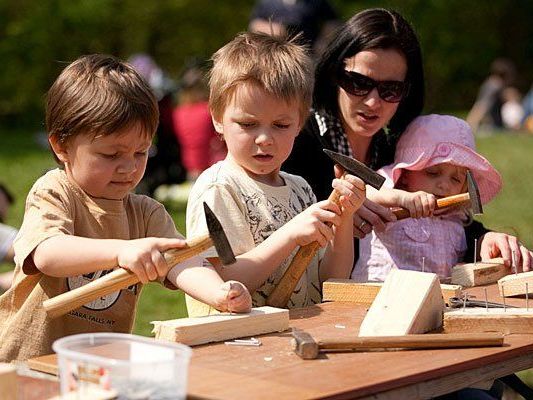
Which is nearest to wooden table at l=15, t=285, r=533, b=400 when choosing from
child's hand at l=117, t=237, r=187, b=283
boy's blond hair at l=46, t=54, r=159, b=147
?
child's hand at l=117, t=237, r=187, b=283

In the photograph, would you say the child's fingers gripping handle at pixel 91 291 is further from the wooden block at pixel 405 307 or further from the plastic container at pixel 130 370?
the wooden block at pixel 405 307

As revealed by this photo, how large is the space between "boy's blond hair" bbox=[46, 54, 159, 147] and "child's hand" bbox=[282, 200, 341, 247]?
1.95ft

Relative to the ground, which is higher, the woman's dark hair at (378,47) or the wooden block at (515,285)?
the woman's dark hair at (378,47)

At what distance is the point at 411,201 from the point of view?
4.37 meters

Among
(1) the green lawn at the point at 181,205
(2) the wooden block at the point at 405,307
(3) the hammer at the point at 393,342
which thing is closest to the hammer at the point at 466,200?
(2) the wooden block at the point at 405,307

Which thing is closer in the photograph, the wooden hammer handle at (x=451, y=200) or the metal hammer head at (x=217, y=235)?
the metal hammer head at (x=217, y=235)

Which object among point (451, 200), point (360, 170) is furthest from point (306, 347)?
point (451, 200)

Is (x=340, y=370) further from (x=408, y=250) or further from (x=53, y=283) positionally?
(x=408, y=250)

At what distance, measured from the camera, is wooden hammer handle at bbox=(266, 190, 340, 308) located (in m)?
3.87

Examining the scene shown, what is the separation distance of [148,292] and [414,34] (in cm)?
485

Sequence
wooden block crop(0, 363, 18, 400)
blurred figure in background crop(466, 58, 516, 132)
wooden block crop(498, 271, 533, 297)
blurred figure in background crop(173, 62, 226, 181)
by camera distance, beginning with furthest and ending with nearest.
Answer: blurred figure in background crop(466, 58, 516, 132) < blurred figure in background crop(173, 62, 226, 181) < wooden block crop(498, 271, 533, 297) < wooden block crop(0, 363, 18, 400)

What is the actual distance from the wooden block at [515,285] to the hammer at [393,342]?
2.48 ft

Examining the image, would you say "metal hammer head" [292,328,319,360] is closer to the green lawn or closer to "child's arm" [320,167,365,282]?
"child's arm" [320,167,365,282]

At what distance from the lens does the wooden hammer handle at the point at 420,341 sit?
10.3 ft
